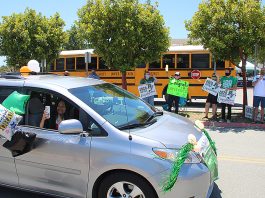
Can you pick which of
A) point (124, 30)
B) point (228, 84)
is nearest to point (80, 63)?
point (124, 30)

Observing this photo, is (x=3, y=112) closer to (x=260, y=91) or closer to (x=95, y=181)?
(x=95, y=181)

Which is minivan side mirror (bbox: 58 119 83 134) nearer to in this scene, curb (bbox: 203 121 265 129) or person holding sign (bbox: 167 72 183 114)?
curb (bbox: 203 121 265 129)

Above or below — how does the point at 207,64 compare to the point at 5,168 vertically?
above

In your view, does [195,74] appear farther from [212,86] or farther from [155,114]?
[155,114]

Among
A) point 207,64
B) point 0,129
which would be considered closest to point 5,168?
point 0,129

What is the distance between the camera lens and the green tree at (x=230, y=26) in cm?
1269

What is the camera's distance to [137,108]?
5.57m

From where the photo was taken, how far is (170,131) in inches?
189

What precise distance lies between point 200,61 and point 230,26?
5.21 meters

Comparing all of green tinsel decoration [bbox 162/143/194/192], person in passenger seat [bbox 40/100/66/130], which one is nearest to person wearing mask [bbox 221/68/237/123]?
person in passenger seat [bbox 40/100/66/130]

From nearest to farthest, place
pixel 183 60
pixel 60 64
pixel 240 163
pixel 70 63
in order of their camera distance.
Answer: pixel 240 163
pixel 183 60
pixel 70 63
pixel 60 64

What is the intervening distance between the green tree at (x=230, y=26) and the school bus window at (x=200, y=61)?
4.46m

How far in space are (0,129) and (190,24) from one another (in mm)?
10065

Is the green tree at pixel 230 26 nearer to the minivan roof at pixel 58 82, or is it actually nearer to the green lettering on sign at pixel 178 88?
the green lettering on sign at pixel 178 88
